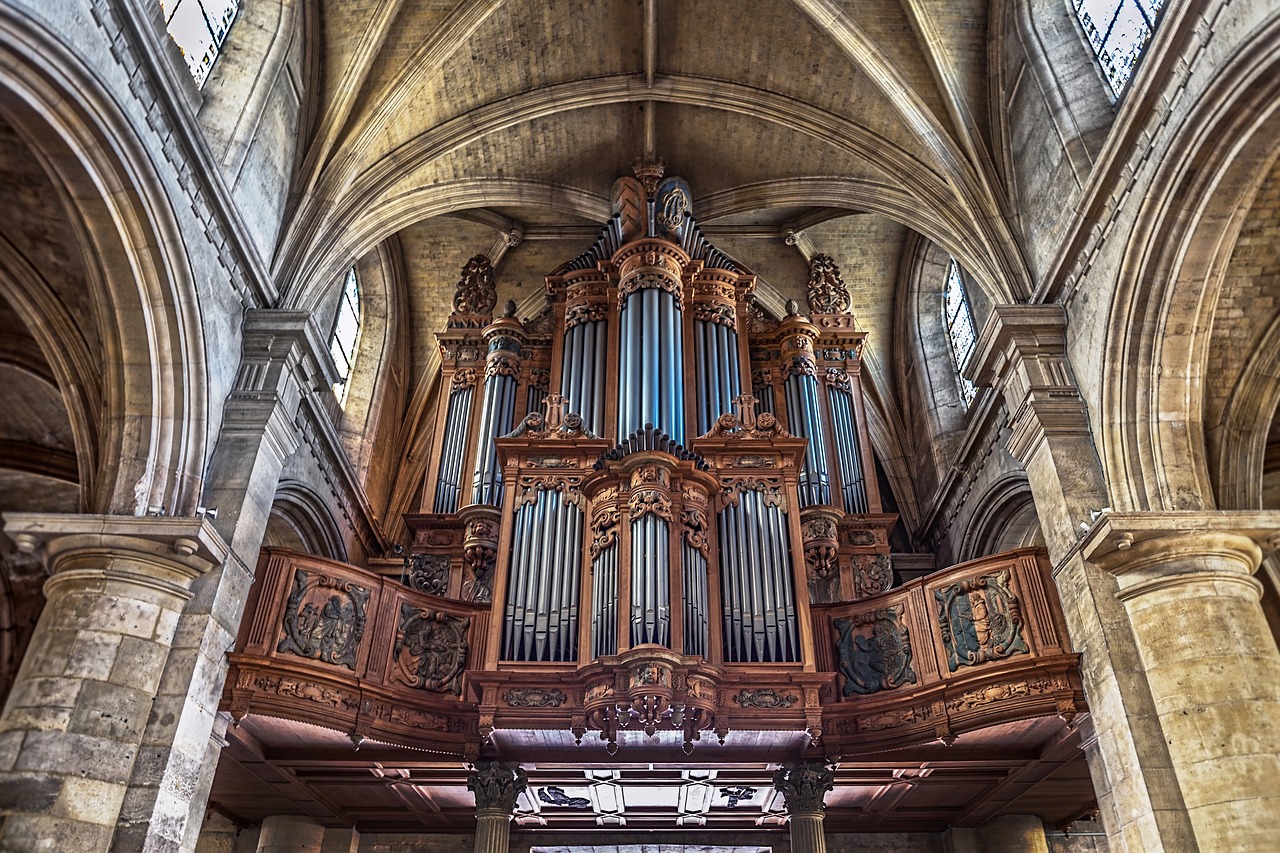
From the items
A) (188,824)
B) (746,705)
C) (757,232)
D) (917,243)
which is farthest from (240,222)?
(917,243)

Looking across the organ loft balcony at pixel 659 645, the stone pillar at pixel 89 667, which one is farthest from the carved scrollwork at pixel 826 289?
the stone pillar at pixel 89 667

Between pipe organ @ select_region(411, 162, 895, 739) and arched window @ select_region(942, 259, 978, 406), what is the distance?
5.48 feet

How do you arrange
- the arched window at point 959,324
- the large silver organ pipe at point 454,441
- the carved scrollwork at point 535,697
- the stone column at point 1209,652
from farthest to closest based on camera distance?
the arched window at point 959,324, the large silver organ pipe at point 454,441, the carved scrollwork at point 535,697, the stone column at point 1209,652

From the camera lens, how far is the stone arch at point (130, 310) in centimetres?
759

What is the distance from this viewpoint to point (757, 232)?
55.8 feet

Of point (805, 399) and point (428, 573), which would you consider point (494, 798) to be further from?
point (805, 399)

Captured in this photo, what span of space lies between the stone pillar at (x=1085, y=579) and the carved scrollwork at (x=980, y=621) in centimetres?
50

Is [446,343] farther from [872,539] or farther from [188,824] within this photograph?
[188,824]

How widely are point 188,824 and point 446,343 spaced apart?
8307 mm

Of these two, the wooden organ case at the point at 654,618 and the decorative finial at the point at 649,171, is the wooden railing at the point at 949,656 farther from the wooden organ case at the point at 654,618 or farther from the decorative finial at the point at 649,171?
the decorative finial at the point at 649,171

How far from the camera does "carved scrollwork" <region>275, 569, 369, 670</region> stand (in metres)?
8.79

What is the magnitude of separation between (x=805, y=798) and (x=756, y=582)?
2.13 metres

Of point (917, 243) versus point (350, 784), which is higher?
point (917, 243)

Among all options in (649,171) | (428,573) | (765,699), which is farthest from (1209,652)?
(649,171)
